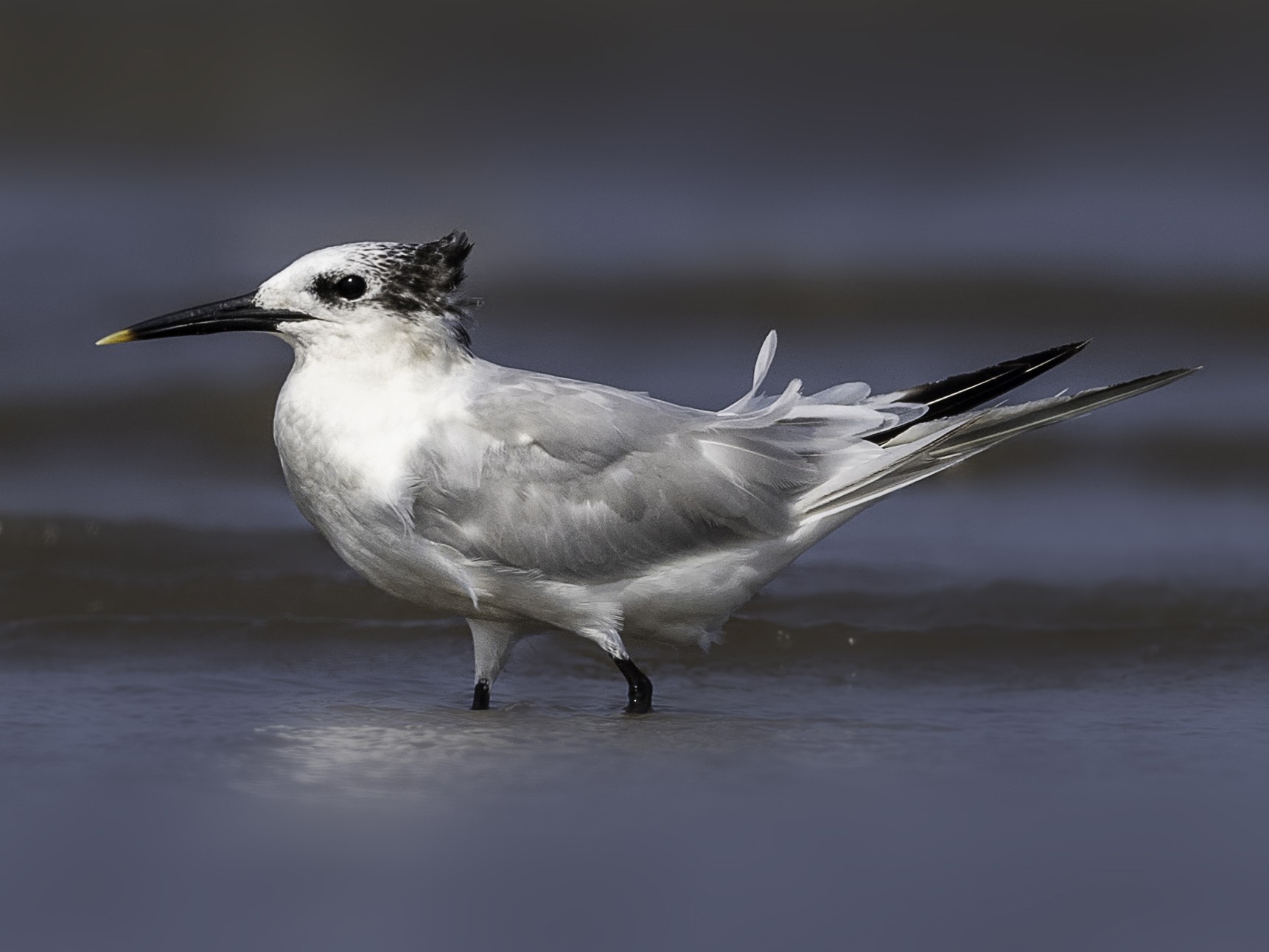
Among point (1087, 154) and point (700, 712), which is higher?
point (1087, 154)

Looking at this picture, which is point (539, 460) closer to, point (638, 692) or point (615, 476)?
point (615, 476)

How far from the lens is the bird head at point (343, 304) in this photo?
4.18m

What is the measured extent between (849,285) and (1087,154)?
1.64m

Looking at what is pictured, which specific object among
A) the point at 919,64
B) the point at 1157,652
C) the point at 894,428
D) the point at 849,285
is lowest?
the point at 1157,652

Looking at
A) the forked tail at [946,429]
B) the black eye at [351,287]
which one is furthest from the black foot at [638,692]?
the black eye at [351,287]

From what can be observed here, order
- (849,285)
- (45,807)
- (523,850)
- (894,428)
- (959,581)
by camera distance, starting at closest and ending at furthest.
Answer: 1. (523,850)
2. (45,807)
3. (894,428)
4. (959,581)
5. (849,285)

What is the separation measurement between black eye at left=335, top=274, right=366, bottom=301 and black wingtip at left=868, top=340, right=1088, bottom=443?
129cm

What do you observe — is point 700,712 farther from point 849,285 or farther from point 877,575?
point 849,285

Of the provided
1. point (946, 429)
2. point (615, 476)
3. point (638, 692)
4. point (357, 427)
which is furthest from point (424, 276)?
point (946, 429)

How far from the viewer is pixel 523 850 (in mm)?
3285

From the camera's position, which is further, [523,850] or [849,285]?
[849,285]

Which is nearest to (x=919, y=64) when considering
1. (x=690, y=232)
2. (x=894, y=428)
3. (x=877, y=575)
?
(x=690, y=232)

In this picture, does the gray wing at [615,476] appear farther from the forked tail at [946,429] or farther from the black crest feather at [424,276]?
the black crest feather at [424,276]

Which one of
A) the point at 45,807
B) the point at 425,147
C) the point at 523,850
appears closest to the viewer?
the point at 523,850
